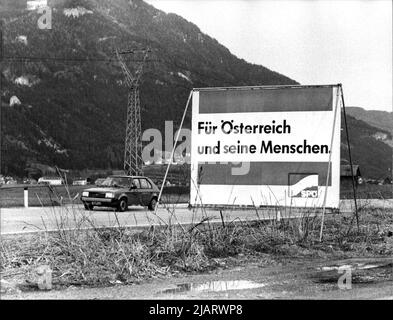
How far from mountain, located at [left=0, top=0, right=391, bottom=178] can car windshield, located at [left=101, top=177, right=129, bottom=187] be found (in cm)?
7967

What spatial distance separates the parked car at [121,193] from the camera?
23281 mm

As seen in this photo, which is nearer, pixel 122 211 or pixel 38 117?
pixel 122 211

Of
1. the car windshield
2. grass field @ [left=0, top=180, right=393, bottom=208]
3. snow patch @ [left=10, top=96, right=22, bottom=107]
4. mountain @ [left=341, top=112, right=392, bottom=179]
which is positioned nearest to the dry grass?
grass field @ [left=0, top=180, right=393, bottom=208]

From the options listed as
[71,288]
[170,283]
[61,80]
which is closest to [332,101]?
[170,283]

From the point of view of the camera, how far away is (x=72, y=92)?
14788cm

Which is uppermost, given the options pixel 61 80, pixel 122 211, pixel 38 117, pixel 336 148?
pixel 61 80

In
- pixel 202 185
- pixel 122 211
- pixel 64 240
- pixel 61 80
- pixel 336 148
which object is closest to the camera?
pixel 64 240

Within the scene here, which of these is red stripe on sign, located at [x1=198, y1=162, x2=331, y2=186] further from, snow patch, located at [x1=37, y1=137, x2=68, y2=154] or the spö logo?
snow patch, located at [x1=37, y1=137, x2=68, y2=154]

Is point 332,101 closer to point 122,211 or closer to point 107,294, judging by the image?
point 107,294

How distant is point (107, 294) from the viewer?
21.8 feet

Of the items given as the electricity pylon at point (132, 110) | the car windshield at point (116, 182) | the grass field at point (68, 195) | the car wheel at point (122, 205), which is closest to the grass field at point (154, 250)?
the grass field at point (68, 195)

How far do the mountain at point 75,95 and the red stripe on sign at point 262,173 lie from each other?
3595 inches
